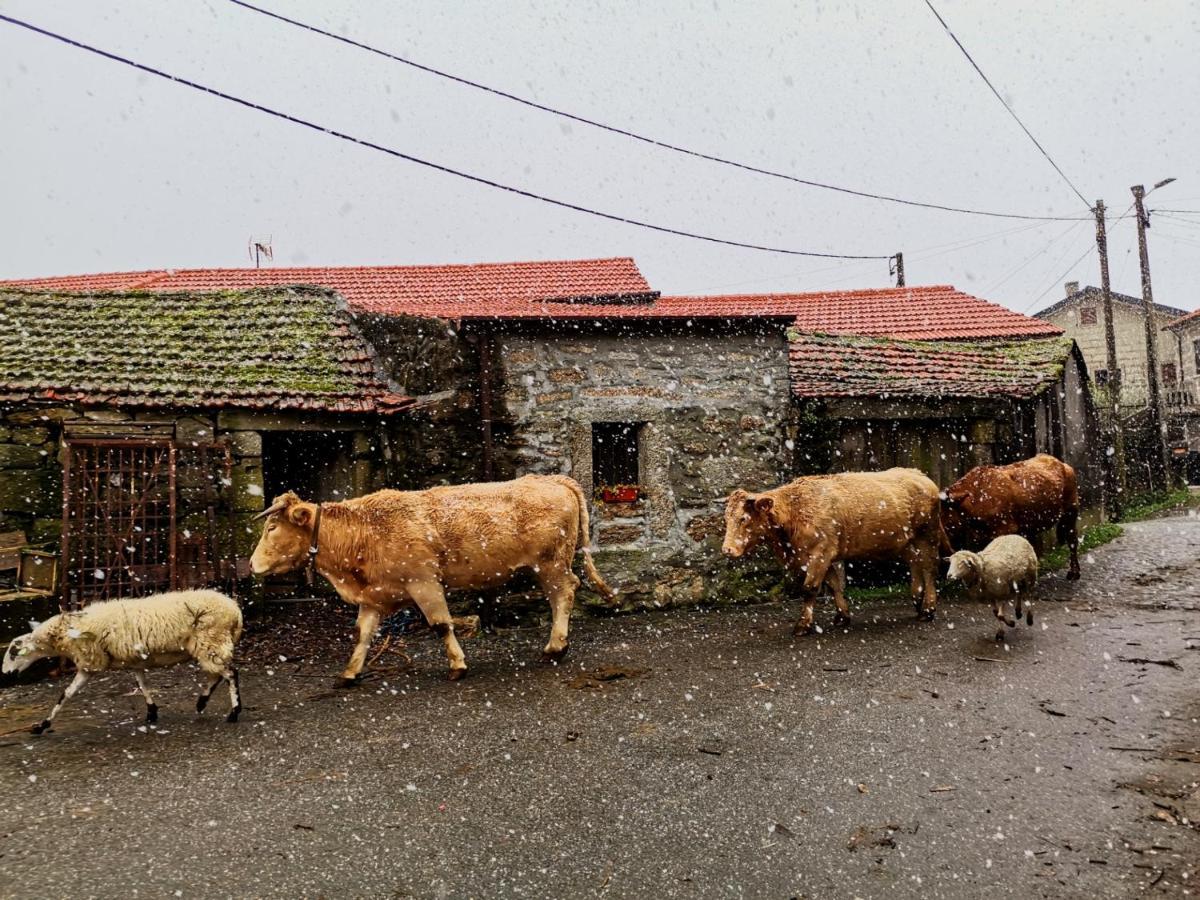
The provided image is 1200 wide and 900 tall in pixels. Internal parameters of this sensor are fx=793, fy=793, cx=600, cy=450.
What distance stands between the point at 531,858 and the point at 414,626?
216 inches

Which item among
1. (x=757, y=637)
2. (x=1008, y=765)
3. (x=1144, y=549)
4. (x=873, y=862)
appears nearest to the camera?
(x=873, y=862)

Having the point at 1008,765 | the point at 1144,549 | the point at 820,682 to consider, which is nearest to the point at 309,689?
the point at 820,682

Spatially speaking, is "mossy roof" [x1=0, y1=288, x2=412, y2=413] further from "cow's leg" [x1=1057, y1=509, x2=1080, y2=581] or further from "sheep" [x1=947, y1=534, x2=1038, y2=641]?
"cow's leg" [x1=1057, y1=509, x2=1080, y2=581]

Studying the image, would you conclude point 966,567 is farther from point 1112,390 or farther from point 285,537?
point 1112,390

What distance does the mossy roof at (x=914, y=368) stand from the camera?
10852 millimetres

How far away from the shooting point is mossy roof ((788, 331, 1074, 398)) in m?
10.9

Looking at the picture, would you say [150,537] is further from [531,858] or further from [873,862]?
[873,862]

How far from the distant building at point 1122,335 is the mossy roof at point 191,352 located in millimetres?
36617

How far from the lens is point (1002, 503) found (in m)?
9.70

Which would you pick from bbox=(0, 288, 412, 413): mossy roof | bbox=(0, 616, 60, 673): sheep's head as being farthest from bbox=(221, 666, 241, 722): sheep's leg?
bbox=(0, 288, 412, 413): mossy roof

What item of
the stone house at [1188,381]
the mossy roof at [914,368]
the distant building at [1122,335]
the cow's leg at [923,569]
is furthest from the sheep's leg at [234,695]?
the distant building at [1122,335]

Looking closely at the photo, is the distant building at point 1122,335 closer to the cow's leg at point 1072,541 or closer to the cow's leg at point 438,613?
the cow's leg at point 1072,541

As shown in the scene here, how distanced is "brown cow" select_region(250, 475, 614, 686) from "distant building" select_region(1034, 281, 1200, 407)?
37.2m

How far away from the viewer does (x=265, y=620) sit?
29.1 ft
